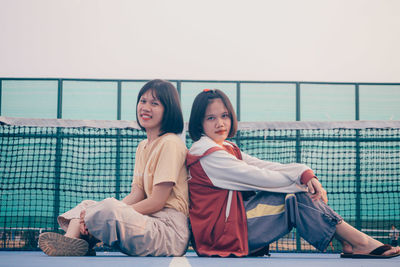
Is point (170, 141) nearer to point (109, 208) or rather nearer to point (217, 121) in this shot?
point (217, 121)

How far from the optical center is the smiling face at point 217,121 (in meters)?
2.89

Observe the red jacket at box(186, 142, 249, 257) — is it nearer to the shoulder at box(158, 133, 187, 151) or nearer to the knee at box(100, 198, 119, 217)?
the shoulder at box(158, 133, 187, 151)

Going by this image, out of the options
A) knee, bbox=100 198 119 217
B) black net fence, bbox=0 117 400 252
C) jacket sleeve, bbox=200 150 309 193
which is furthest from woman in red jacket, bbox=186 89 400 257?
black net fence, bbox=0 117 400 252

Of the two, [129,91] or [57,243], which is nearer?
[57,243]

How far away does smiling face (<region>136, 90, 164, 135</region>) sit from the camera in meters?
2.90

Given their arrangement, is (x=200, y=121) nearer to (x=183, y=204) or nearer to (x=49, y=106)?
(x=183, y=204)

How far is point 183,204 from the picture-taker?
2758 millimetres

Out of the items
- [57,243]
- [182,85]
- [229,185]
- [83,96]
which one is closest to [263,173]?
[229,185]

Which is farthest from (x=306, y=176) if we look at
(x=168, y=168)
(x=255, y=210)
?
(x=168, y=168)

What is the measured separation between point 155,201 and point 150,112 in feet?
2.14

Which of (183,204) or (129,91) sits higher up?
(129,91)

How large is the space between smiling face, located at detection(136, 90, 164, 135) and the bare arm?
1.59 feet

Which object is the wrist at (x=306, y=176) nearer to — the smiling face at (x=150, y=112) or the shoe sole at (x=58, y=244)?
the smiling face at (x=150, y=112)

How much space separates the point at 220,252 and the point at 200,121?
35.9 inches
